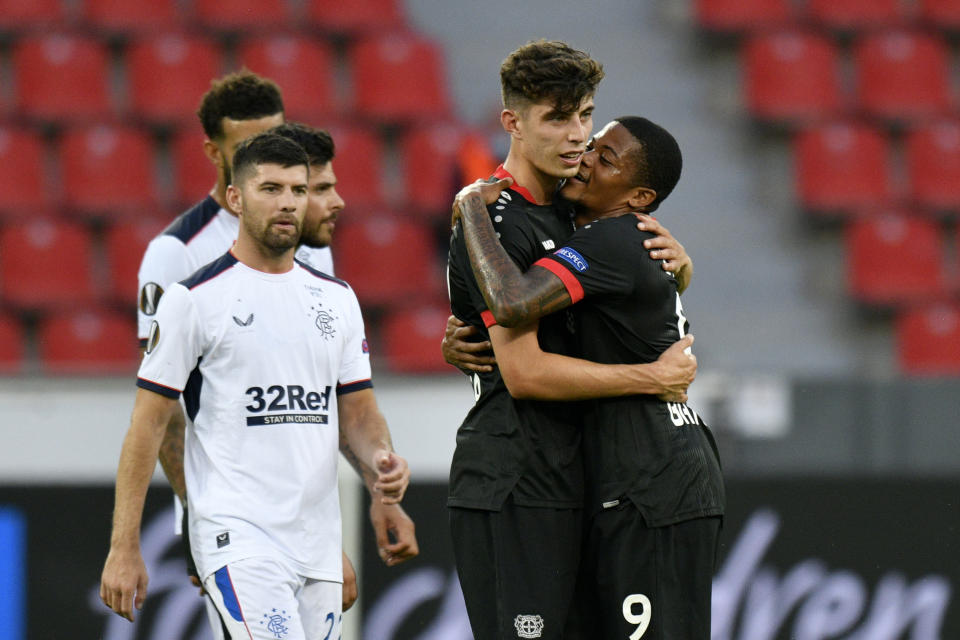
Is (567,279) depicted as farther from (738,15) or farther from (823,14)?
(823,14)

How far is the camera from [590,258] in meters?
3.48

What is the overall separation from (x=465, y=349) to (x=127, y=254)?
470 centimetres

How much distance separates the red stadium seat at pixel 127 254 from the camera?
7.92 meters

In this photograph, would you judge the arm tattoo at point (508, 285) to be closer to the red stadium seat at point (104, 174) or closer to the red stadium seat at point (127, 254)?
the red stadium seat at point (127, 254)

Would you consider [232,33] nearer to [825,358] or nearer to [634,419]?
[825,358]

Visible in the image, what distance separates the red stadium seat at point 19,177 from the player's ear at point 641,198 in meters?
5.49

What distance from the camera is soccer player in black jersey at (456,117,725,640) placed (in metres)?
3.51

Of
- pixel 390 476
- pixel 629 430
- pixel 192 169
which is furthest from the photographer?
pixel 192 169

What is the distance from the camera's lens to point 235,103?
450cm

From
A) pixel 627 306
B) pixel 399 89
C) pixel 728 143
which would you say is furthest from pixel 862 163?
pixel 627 306

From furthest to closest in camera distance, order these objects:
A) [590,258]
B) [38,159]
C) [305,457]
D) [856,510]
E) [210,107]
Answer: [38,159], [856,510], [210,107], [305,457], [590,258]

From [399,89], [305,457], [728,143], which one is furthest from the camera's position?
[728,143]

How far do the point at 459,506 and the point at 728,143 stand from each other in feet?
21.8

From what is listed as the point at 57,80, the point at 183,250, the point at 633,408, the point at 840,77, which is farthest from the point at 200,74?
the point at 633,408
